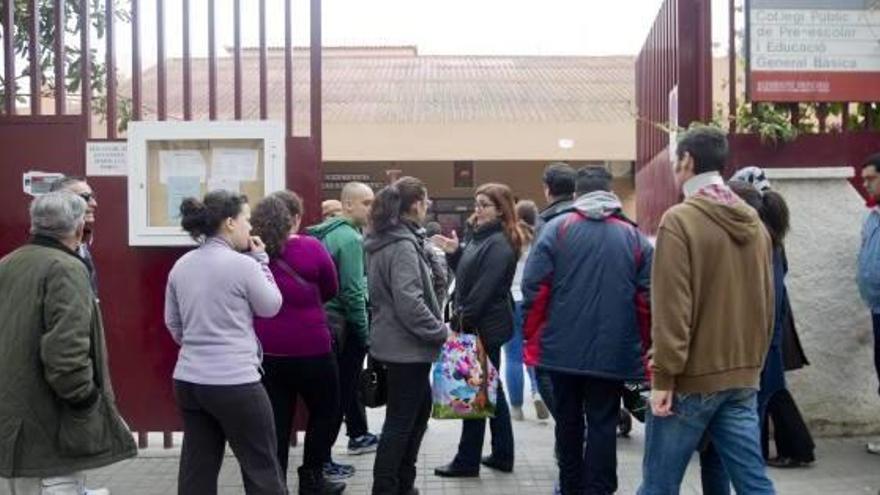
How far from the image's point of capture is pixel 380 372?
5820 mm

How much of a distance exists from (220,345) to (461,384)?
185cm

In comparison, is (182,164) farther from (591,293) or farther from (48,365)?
(591,293)

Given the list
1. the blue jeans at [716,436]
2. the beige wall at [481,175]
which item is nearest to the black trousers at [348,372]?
the blue jeans at [716,436]

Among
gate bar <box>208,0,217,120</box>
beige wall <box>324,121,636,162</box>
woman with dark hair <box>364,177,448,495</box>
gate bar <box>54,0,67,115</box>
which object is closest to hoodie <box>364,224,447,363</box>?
woman with dark hair <box>364,177,448,495</box>

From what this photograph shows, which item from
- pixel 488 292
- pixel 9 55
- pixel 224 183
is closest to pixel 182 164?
pixel 224 183

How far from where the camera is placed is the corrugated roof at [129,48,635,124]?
82.2 feet

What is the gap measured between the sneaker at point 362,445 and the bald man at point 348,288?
1.56 ft

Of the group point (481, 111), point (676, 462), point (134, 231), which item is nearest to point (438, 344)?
point (676, 462)

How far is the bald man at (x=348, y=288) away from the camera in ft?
20.5

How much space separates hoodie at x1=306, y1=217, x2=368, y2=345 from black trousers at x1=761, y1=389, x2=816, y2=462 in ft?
8.54

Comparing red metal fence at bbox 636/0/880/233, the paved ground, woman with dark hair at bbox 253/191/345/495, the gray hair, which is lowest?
the paved ground

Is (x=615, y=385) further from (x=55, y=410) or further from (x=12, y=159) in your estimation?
(x=12, y=159)

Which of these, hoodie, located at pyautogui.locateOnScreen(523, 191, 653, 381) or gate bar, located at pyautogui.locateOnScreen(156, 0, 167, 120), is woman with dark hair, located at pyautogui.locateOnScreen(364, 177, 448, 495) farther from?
gate bar, located at pyautogui.locateOnScreen(156, 0, 167, 120)

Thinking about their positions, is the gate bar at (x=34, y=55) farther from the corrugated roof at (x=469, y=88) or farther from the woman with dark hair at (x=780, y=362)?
the corrugated roof at (x=469, y=88)
